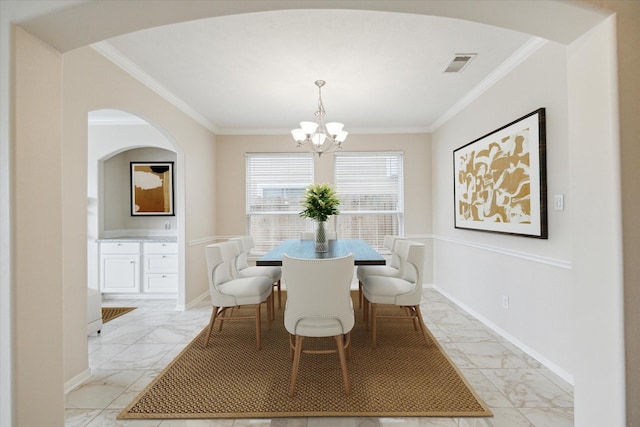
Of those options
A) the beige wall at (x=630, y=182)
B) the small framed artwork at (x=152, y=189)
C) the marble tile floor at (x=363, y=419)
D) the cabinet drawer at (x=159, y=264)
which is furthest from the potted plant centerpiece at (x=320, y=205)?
the small framed artwork at (x=152, y=189)

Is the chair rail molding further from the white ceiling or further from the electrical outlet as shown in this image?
the white ceiling

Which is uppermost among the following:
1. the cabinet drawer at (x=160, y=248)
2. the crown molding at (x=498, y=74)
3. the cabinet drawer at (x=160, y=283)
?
the crown molding at (x=498, y=74)

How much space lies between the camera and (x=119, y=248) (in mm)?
4566

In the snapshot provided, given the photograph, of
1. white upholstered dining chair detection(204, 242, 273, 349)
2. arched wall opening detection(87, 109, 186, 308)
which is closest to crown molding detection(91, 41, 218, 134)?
arched wall opening detection(87, 109, 186, 308)

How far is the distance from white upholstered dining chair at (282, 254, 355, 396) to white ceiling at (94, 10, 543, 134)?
1707 millimetres

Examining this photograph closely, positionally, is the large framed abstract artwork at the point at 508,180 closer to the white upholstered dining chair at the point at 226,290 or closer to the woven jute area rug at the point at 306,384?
the woven jute area rug at the point at 306,384

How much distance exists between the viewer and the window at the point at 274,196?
527 centimetres

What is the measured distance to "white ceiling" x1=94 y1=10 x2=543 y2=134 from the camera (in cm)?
234

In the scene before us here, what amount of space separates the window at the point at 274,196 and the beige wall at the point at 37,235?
12.7 ft

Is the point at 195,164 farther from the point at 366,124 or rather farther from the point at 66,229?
the point at 366,124

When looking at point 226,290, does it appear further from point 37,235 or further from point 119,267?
point 119,267

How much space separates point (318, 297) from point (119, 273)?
3822mm

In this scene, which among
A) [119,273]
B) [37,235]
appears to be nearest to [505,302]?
[37,235]

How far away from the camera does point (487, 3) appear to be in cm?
131
